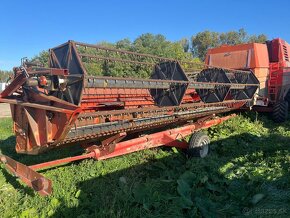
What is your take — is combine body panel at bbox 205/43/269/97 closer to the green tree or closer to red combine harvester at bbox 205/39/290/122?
red combine harvester at bbox 205/39/290/122

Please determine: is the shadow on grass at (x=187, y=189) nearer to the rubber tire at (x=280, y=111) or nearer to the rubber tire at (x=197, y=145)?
the rubber tire at (x=197, y=145)

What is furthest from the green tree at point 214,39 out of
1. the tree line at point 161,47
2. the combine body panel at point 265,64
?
the combine body panel at point 265,64

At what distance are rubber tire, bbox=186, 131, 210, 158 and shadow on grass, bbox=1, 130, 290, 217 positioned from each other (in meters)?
0.29

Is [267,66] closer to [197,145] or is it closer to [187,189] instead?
[197,145]

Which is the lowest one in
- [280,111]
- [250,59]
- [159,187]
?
[159,187]

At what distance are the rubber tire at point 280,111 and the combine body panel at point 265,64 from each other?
0.20 m

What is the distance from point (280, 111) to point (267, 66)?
Answer: 4.90 feet

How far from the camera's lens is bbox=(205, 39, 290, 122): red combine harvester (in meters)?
9.24

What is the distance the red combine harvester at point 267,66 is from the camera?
30.3 ft

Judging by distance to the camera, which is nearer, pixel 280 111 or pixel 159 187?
pixel 159 187

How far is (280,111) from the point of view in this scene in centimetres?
916

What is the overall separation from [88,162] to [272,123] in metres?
6.43

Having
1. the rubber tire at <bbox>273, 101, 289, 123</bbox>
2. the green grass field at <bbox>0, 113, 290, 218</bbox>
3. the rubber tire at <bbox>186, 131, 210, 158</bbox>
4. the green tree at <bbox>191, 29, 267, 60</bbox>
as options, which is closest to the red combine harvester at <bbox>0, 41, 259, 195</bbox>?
the rubber tire at <bbox>186, 131, 210, 158</bbox>

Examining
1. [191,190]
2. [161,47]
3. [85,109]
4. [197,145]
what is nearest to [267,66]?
[197,145]
